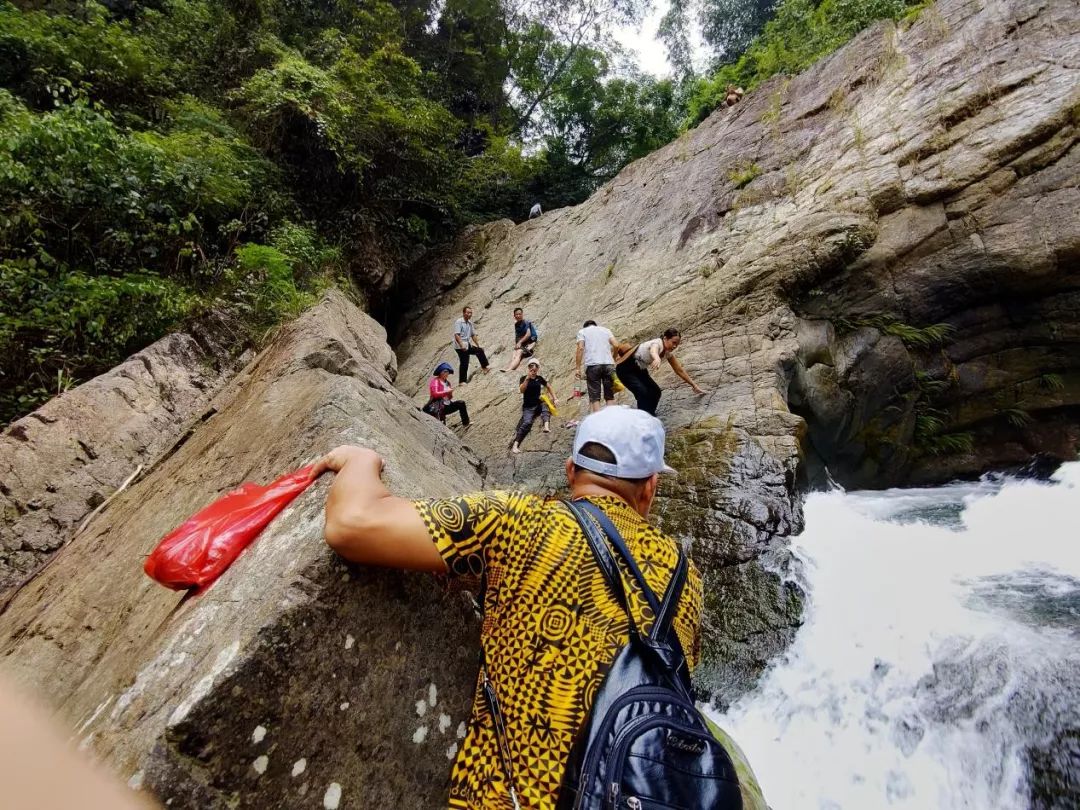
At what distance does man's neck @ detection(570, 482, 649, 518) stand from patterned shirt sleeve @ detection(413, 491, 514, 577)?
0.91 feet

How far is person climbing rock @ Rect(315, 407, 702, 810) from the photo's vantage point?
51.8 inches

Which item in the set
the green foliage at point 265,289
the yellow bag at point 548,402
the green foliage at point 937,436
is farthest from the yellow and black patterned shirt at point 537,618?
the green foliage at point 937,436

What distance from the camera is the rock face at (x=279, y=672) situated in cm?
144

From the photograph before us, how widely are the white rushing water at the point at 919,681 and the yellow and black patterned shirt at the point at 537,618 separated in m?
3.20

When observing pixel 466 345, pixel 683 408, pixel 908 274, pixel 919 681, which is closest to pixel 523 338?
pixel 466 345

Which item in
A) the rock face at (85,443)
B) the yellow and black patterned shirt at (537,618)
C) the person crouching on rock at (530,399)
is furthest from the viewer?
the person crouching on rock at (530,399)

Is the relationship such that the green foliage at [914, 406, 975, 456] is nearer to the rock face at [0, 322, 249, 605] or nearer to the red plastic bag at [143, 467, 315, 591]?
the red plastic bag at [143, 467, 315, 591]

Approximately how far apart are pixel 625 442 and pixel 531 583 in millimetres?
532

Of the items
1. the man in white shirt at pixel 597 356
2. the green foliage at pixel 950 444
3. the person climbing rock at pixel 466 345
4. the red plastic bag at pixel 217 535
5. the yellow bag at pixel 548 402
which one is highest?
the red plastic bag at pixel 217 535

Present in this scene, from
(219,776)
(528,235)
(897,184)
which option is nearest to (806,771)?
(219,776)

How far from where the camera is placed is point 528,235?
16.6m

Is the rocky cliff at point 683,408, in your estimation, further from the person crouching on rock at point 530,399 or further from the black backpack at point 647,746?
the black backpack at point 647,746

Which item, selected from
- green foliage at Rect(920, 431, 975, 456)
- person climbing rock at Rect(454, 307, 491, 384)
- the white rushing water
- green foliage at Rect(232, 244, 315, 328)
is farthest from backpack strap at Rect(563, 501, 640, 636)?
green foliage at Rect(920, 431, 975, 456)

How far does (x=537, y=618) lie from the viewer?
4.65ft
